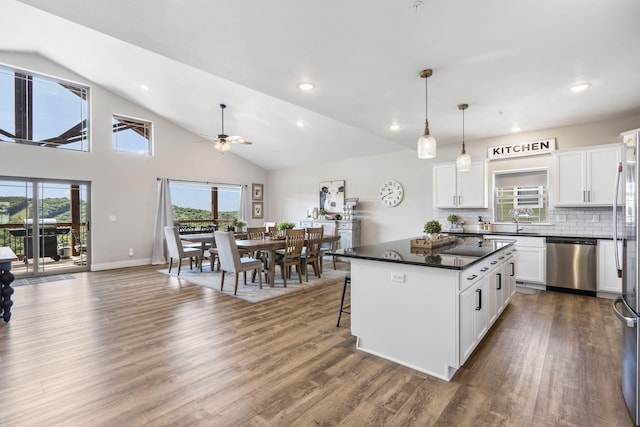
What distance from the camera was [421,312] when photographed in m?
2.40

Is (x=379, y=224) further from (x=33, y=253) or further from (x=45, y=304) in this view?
(x=33, y=253)

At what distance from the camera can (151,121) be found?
7.45 meters

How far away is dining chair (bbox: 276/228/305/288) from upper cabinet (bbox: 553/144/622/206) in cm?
408

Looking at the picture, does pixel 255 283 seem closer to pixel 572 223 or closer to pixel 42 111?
pixel 572 223

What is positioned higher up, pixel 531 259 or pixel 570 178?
pixel 570 178

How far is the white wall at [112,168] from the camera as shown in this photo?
5912mm

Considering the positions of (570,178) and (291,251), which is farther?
(291,251)

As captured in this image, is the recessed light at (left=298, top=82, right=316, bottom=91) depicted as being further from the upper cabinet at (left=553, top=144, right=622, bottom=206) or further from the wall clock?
the wall clock

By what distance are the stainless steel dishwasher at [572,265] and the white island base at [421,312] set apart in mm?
2523

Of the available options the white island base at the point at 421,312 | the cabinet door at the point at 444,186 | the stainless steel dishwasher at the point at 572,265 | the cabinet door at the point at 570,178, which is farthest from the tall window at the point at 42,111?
the stainless steel dishwasher at the point at 572,265

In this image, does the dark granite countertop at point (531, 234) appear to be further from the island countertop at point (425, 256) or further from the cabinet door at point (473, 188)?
the island countertop at point (425, 256)

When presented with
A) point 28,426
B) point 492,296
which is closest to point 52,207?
point 28,426

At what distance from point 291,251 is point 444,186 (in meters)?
3.13

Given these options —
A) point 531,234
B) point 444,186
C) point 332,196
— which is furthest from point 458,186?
point 332,196
